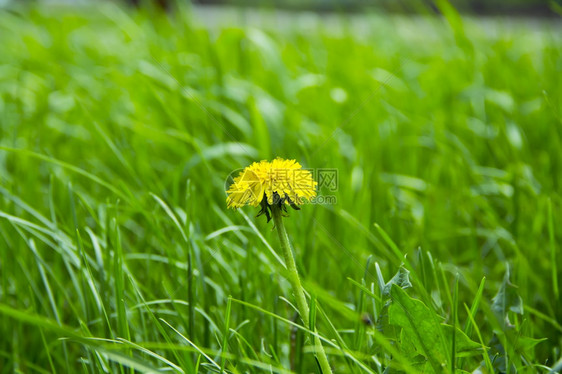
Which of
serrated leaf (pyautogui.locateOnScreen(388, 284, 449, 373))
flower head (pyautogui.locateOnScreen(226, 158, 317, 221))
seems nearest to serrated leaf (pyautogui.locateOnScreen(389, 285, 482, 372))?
serrated leaf (pyautogui.locateOnScreen(388, 284, 449, 373))

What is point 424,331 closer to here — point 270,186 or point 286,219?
point 270,186

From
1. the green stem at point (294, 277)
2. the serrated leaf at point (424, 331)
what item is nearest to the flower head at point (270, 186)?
the green stem at point (294, 277)

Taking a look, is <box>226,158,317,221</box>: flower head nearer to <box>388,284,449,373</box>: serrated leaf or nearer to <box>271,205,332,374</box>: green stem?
<box>271,205,332,374</box>: green stem

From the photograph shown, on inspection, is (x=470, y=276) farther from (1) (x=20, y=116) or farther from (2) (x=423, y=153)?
(1) (x=20, y=116)

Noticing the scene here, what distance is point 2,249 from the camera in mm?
841

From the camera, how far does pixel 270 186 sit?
1.58ft

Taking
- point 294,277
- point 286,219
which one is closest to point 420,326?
point 294,277

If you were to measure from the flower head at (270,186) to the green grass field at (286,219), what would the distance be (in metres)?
0.10

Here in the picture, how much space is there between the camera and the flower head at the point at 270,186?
0.48 metres

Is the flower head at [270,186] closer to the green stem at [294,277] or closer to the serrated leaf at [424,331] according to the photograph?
the green stem at [294,277]

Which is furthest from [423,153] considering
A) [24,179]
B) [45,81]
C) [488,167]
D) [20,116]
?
[45,81]

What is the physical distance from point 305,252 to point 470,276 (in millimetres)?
337

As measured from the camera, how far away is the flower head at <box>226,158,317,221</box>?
1.58 feet

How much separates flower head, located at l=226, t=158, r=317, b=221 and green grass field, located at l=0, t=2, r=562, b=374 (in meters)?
0.10
